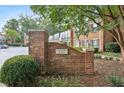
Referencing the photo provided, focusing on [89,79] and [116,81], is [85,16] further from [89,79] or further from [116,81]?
[116,81]

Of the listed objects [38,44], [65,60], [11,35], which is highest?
[11,35]

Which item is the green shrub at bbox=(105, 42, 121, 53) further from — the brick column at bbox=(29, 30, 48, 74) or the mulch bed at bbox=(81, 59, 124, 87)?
the brick column at bbox=(29, 30, 48, 74)

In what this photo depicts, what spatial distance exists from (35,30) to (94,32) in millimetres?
2606

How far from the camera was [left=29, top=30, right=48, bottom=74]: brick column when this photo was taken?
22.5 feet

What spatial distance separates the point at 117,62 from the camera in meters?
8.43

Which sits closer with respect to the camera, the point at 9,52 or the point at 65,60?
the point at 9,52

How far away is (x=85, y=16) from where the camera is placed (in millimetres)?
8086

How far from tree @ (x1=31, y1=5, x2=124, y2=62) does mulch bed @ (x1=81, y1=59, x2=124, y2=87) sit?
34.5 inches

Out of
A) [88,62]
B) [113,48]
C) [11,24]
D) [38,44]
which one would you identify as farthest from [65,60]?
[113,48]

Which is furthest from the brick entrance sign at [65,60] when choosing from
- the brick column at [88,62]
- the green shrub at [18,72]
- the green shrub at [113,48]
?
the green shrub at [113,48]

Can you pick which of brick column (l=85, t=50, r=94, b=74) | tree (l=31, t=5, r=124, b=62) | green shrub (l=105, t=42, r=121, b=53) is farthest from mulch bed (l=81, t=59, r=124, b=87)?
green shrub (l=105, t=42, r=121, b=53)

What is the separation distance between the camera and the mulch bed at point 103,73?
6.32 m

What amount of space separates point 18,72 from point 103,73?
214cm

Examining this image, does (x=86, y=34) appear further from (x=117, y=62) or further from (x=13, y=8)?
(x=13, y=8)
